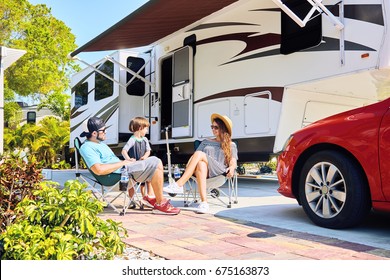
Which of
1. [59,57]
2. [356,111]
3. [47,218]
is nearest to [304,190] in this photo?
[356,111]

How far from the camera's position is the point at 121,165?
4.08 m

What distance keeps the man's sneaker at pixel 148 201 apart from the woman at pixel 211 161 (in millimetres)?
262

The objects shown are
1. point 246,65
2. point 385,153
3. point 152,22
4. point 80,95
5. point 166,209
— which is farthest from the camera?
point 80,95

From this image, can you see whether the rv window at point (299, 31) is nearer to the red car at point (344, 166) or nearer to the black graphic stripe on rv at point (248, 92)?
the black graphic stripe on rv at point (248, 92)

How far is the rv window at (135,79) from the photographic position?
8.77m

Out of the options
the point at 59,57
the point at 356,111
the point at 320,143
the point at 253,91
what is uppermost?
the point at 59,57

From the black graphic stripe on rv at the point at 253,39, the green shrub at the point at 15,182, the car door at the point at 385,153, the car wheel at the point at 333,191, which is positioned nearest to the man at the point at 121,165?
the green shrub at the point at 15,182

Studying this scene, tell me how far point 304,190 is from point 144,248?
157 centimetres

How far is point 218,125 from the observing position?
15.7 ft

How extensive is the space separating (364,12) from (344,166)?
209 cm

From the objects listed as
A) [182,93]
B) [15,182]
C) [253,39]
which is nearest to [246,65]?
[253,39]

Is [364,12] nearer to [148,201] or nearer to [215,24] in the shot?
[215,24]

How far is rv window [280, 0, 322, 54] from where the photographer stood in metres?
5.07
